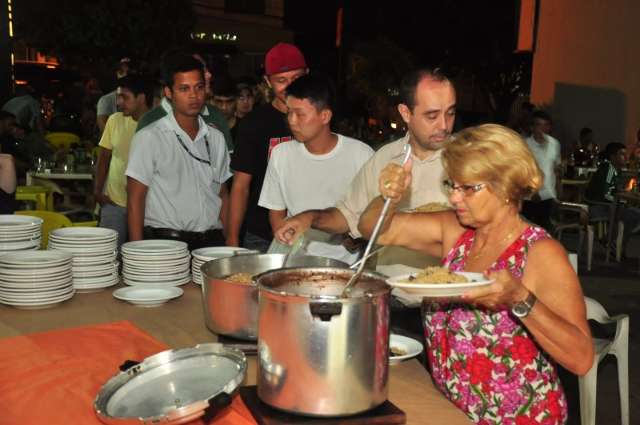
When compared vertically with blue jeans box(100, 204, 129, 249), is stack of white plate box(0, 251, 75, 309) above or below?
above

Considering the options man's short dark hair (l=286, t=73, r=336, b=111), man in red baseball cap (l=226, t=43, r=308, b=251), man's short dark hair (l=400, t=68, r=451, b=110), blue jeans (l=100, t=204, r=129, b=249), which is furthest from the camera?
blue jeans (l=100, t=204, r=129, b=249)

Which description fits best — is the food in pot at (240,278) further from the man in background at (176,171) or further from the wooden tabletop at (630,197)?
the wooden tabletop at (630,197)

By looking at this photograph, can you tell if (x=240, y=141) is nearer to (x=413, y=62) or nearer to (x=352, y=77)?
(x=413, y=62)

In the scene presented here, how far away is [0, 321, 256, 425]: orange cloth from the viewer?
1722 mm

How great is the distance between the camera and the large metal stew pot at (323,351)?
1.45 m

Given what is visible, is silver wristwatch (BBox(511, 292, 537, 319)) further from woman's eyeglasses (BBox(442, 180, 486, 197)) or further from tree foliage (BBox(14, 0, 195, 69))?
tree foliage (BBox(14, 0, 195, 69))

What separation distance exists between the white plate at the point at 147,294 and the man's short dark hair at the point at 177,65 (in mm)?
1299

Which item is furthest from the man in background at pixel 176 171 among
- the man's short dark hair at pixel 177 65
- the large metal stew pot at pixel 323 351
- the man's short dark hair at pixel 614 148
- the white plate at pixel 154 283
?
the man's short dark hair at pixel 614 148

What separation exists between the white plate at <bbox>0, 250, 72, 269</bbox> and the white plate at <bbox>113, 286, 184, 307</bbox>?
0.24 meters

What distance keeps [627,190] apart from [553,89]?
7619 millimetres

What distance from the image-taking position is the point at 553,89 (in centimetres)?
1548

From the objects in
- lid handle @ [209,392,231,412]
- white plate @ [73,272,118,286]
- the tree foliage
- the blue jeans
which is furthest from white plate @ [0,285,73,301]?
the tree foliage

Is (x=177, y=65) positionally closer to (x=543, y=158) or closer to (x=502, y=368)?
(x=502, y=368)

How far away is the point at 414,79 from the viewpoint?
2.94 meters
